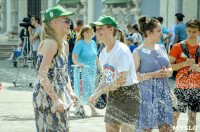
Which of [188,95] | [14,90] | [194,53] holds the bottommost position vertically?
[14,90]

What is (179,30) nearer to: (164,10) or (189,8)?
(189,8)

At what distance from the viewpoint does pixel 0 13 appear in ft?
109

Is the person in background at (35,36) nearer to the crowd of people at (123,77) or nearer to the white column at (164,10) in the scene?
the crowd of people at (123,77)

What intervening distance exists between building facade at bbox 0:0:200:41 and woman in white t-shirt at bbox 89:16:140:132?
14482mm

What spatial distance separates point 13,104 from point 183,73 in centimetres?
450

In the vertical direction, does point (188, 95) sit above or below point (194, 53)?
below

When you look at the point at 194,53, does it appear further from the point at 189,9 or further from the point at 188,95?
the point at 189,9

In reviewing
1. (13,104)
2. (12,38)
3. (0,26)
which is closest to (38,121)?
(13,104)

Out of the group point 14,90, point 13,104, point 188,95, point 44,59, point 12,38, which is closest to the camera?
point 44,59

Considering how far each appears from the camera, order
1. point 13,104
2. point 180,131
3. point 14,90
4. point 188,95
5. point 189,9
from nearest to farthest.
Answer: point 188,95 < point 180,131 < point 13,104 < point 14,90 < point 189,9

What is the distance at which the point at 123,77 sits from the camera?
447 centimetres

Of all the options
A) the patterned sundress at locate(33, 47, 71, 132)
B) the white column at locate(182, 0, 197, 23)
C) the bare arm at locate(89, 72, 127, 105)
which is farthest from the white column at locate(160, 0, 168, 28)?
the patterned sundress at locate(33, 47, 71, 132)

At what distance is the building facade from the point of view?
1927cm

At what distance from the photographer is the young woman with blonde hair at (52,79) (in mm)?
4090
